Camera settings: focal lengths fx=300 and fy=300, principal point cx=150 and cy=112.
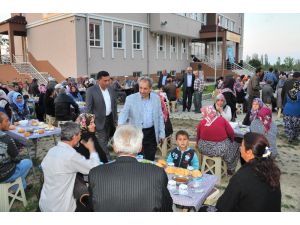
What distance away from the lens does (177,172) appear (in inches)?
141

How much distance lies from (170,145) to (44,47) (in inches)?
580

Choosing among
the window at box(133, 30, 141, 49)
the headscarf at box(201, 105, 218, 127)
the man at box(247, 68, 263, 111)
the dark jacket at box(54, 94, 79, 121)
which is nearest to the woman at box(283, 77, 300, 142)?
the man at box(247, 68, 263, 111)

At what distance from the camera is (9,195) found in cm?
429

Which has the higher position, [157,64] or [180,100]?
[157,64]

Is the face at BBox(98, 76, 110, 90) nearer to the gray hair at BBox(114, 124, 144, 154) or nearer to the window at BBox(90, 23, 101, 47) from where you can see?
the gray hair at BBox(114, 124, 144, 154)

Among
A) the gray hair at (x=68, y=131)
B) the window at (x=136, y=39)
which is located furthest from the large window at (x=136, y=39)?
the gray hair at (x=68, y=131)

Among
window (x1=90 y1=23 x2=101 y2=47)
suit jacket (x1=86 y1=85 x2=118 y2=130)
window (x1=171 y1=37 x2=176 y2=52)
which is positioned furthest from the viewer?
window (x1=171 y1=37 x2=176 y2=52)

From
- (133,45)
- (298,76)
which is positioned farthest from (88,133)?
(133,45)

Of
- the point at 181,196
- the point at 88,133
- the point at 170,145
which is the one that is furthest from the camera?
the point at 170,145

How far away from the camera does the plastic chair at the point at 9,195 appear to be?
4.11 meters

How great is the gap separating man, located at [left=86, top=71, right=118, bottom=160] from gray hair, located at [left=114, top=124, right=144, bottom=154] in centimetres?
298

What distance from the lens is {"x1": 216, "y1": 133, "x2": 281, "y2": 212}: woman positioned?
2242 millimetres

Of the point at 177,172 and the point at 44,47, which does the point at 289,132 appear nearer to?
the point at 177,172

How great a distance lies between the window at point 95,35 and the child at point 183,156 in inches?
602
